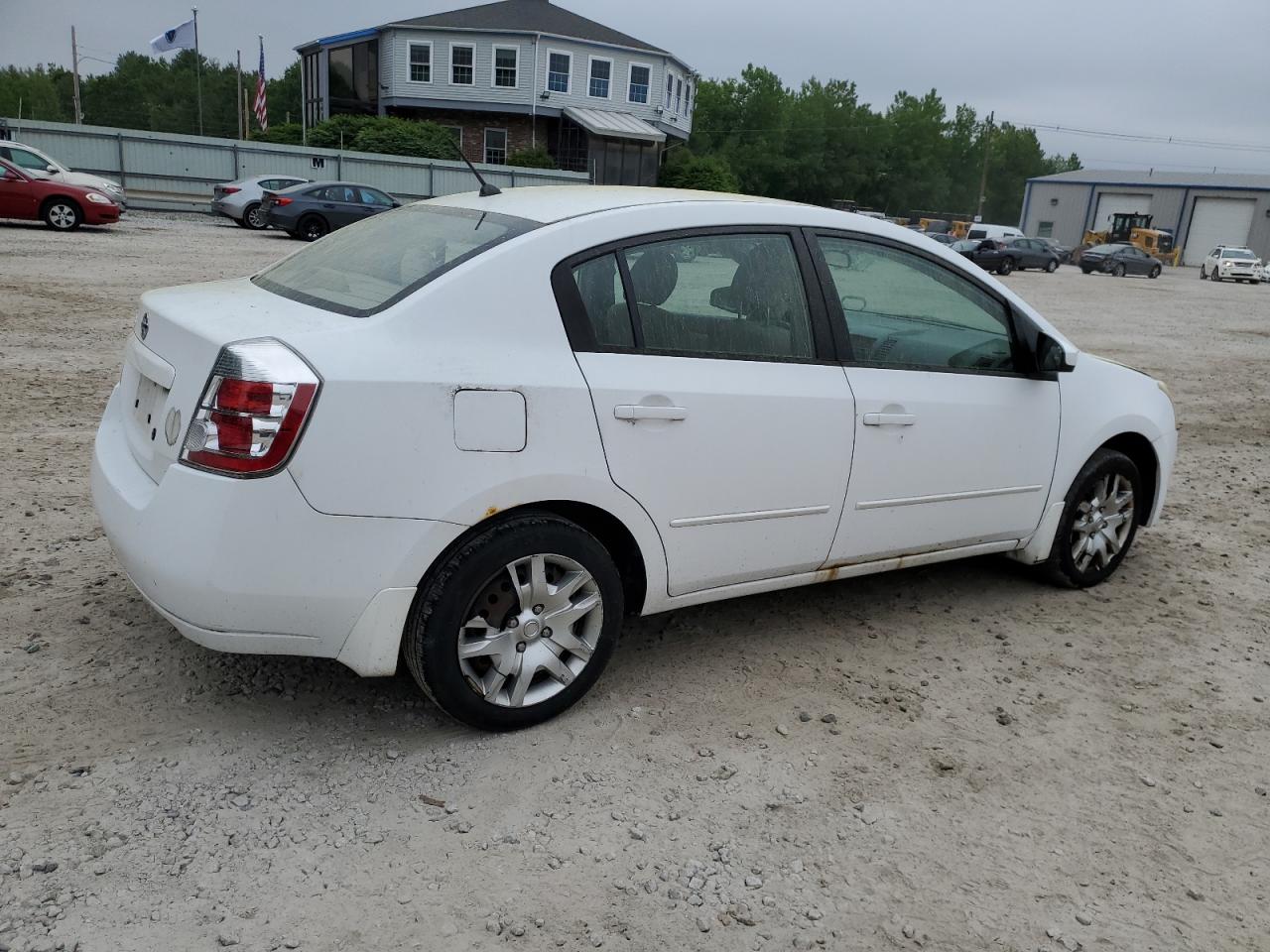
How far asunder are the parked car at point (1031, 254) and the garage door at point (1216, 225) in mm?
A: 28090

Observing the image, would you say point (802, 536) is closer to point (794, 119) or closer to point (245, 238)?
point (245, 238)

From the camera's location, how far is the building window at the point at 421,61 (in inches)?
1748

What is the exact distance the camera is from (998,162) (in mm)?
116250

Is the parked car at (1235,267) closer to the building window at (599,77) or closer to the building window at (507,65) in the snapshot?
the building window at (599,77)

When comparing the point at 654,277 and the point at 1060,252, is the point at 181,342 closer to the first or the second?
the point at 654,277

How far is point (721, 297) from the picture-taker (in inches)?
146

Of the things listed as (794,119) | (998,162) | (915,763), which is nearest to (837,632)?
(915,763)

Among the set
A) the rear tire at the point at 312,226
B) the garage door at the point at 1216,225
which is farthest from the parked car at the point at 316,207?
the garage door at the point at 1216,225

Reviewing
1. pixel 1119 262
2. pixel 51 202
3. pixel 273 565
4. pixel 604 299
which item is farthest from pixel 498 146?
pixel 273 565

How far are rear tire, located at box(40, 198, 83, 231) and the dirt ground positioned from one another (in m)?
17.5

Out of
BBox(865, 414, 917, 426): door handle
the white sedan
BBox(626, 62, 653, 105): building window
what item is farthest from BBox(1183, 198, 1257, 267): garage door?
BBox(865, 414, 917, 426): door handle

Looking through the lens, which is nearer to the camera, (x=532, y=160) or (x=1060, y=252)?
(x=532, y=160)

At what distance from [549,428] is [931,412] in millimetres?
1653

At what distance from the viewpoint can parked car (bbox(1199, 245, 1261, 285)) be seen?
4284 centimetres
